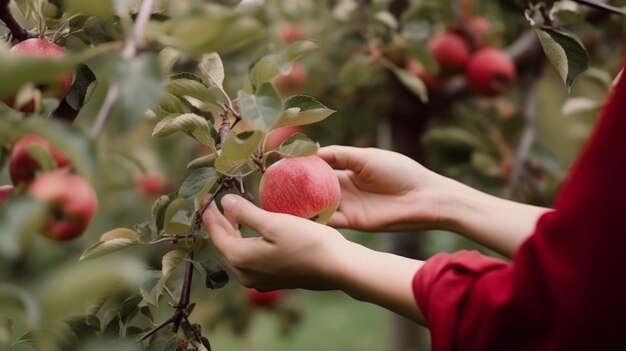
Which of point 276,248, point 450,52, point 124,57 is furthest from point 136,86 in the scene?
point 450,52

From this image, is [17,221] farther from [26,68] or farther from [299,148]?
[299,148]

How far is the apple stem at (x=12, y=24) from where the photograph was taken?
88 centimetres

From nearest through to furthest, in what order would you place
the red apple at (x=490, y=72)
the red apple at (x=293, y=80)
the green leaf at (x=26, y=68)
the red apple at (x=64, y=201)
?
the green leaf at (x=26, y=68) → the red apple at (x=64, y=201) → the red apple at (x=490, y=72) → the red apple at (x=293, y=80)

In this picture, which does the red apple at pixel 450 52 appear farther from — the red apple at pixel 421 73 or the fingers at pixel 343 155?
the fingers at pixel 343 155

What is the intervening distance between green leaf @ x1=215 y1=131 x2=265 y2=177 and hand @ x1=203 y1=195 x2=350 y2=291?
0.07m

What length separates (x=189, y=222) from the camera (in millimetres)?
944


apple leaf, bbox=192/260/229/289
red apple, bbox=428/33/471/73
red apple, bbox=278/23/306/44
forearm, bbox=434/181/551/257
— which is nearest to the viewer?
Result: apple leaf, bbox=192/260/229/289

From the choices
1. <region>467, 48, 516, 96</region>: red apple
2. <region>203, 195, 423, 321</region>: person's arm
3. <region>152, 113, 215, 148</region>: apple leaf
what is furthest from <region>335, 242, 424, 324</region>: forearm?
<region>467, 48, 516, 96</region>: red apple

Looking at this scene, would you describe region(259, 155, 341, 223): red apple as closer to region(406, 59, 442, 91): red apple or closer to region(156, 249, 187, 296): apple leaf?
region(156, 249, 187, 296): apple leaf

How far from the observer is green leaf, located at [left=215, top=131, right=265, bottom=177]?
838 mm

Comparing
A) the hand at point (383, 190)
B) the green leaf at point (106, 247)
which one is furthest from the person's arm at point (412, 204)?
the green leaf at point (106, 247)

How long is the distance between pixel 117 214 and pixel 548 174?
1.30m

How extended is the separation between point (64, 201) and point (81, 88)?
0.85ft

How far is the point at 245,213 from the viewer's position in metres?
0.98
